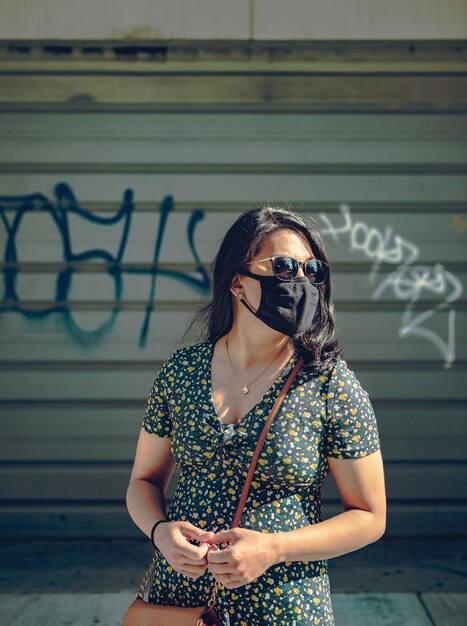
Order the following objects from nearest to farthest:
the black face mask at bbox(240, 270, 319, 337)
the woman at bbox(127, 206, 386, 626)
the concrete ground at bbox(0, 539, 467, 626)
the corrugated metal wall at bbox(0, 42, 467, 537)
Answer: the woman at bbox(127, 206, 386, 626) → the black face mask at bbox(240, 270, 319, 337) → the concrete ground at bbox(0, 539, 467, 626) → the corrugated metal wall at bbox(0, 42, 467, 537)

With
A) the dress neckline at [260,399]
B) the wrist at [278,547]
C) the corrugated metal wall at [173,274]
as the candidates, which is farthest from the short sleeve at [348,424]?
the corrugated metal wall at [173,274]

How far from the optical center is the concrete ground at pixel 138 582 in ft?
13.5

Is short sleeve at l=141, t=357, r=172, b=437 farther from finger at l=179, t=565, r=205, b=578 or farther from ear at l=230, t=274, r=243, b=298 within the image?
finger at l=179, t=565, r=205, b=578

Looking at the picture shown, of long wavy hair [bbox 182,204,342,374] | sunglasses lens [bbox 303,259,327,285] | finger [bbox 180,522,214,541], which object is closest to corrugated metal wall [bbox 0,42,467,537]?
long wavy hair [bbox 182,204,342,374]

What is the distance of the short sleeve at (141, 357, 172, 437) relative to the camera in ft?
7.18

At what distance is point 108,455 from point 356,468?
3324 mm

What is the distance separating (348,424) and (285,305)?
0.35 metres

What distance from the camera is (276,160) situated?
5066mm

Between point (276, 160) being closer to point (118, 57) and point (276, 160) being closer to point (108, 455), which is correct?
point (118, 57)

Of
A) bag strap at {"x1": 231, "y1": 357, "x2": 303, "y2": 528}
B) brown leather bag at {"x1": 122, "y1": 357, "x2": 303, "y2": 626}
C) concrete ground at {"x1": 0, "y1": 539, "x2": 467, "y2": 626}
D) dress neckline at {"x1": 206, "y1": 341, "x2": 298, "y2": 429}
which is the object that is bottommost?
concrete ground at {"x1": 0, "y1": 539, "x2": 467, "y2": 626}

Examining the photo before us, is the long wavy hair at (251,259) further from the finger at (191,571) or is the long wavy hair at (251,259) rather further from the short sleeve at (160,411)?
the finger at (191,571)

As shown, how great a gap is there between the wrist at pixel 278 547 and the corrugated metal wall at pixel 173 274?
3.24m

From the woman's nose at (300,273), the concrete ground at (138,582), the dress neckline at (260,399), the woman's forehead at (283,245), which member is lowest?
the concrete ground at (138,582)

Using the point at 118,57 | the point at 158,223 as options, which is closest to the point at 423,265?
the point at 158,223
